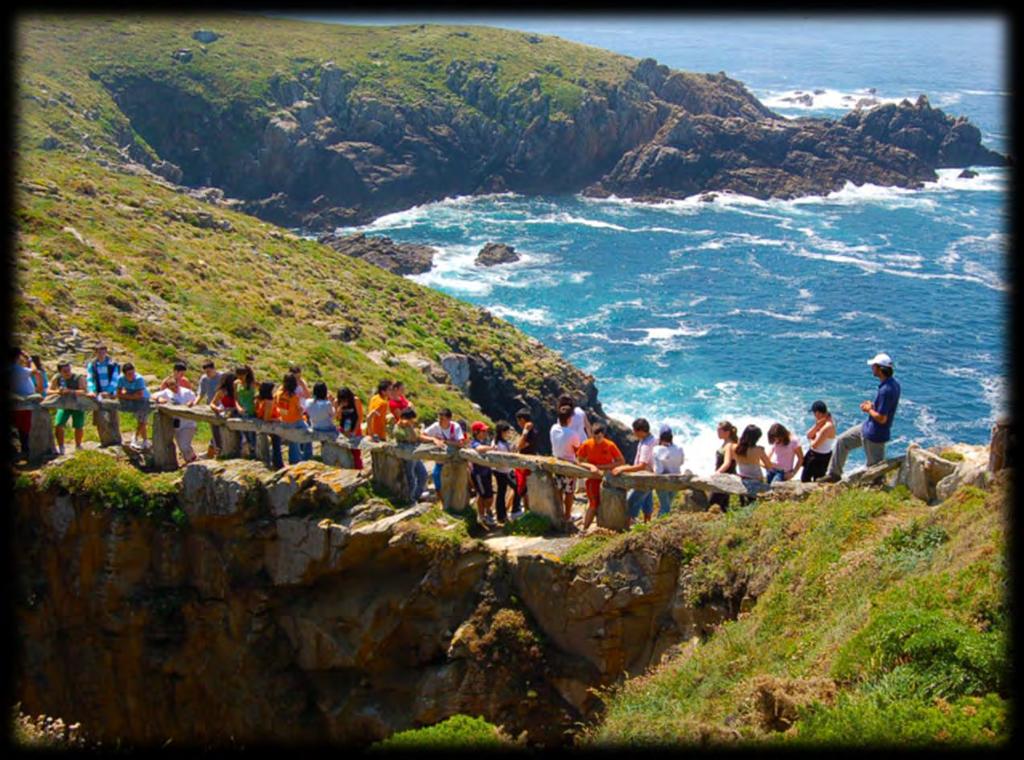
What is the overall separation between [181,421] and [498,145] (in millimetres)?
Answer: 100811

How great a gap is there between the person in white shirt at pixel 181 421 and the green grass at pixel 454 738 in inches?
370

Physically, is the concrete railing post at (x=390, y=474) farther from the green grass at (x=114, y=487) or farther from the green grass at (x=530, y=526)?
the green grass at (x=114, y=487)

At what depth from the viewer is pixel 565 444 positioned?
16297mm

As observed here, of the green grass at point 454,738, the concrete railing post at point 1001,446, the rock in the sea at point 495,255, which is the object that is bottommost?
the rock in the sea at point 495,255

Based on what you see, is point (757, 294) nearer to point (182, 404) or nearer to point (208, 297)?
point (208, 297)

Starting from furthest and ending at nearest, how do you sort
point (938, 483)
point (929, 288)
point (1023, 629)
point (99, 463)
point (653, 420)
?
point (929, 288) → point (653, 420) → point (99, 463) → point (938, 483) → point (1023, 629)

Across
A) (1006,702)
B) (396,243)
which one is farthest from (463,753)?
(396,243)

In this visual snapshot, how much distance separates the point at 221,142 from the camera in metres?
109

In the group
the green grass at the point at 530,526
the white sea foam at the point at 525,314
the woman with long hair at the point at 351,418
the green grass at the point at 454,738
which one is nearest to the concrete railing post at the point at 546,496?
the green grass at the point at 530,526

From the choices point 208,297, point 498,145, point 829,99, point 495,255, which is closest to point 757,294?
point 495,255

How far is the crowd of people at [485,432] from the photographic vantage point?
1557 centimetres

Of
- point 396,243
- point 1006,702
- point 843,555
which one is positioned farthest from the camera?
point 396,243

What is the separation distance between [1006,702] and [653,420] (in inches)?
1865

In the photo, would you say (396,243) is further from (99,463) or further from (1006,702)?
(1006,702)
